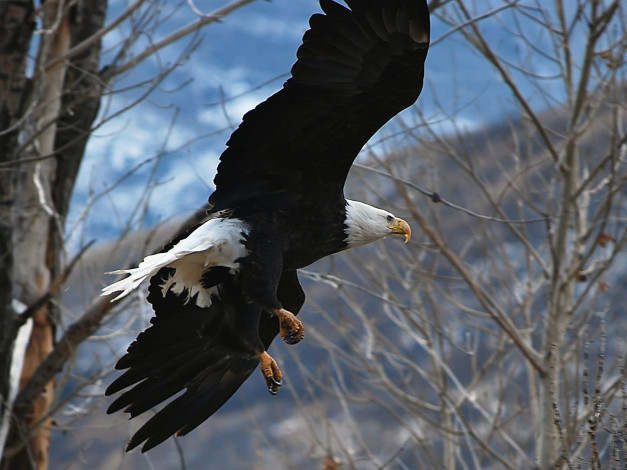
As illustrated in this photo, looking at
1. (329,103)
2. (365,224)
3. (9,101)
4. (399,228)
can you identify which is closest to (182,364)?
(365,224)

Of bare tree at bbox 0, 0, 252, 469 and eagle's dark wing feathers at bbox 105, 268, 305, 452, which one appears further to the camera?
bare tree at bbox 0, 0, 252, 469

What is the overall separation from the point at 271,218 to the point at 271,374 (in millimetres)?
734

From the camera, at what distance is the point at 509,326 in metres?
6.16

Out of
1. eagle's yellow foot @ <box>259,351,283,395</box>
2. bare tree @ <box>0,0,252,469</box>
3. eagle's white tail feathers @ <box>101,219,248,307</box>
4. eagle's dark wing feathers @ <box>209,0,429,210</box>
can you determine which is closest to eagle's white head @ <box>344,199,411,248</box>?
eagle's dark wing feathers @ <box>209,0,429,210</box>

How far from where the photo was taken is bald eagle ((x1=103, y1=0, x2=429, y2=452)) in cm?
420

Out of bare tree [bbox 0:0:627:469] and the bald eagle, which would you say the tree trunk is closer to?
bare tree [bbox 0:0:627:469]

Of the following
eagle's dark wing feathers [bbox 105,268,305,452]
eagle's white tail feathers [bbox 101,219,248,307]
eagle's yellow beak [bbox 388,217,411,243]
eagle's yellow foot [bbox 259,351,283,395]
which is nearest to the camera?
eagle's white tail feathers [bbox 101,219,248,307]

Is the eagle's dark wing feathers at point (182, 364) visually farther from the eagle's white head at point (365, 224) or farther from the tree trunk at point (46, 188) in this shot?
the tree trunk at point (46, 188)

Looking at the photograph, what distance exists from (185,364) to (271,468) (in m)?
9.86

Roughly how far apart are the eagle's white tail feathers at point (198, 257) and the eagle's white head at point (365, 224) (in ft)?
1.74

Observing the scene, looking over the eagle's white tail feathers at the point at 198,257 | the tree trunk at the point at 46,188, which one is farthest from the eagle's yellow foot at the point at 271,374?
the tree trunk at the point at 46,188

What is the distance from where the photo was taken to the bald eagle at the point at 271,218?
13.8 feet

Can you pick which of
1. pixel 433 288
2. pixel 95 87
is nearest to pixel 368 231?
pixel 95 87

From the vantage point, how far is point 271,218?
4.39 meters
